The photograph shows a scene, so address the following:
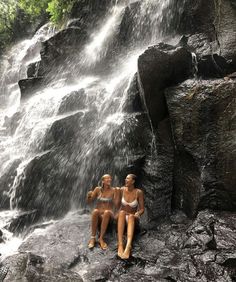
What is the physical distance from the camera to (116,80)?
13211 millimetres

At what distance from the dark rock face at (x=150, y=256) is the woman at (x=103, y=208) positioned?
0.29 m

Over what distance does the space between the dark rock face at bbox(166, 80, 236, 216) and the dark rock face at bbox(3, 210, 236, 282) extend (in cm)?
43

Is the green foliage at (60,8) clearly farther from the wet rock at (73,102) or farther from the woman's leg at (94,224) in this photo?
the woman's leg at (94,224)

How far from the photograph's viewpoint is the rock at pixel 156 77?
9.06m

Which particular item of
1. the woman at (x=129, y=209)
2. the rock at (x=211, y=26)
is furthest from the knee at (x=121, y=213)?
the rock at (x=211, y=26)

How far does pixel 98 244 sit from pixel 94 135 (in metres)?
3.92

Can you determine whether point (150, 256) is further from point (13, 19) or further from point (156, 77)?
point (13, 19)

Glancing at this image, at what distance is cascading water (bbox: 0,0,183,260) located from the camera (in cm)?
1012

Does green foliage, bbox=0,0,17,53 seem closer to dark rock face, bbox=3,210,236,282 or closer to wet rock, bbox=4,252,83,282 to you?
dark rock face, bbox=3,210,236,282

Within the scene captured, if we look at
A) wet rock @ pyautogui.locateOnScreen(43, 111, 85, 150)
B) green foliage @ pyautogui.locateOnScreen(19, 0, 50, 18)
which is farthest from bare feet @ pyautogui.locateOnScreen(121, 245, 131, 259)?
green foliage @ pyautogui.locateOnScreen(19, 0, 50, 18)

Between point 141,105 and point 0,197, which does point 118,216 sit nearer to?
point 141,105

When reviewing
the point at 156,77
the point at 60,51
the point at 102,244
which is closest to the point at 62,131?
the point at 156,77

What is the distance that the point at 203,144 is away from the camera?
833cm

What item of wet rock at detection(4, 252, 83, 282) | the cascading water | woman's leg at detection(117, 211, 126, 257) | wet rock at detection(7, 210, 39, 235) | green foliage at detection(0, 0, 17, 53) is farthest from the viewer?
green foliage at detection(0, 0, 17, 53)
